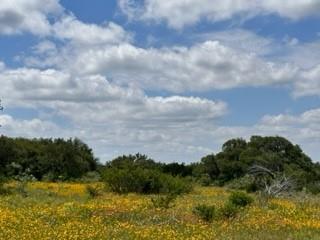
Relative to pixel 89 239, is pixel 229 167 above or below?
above

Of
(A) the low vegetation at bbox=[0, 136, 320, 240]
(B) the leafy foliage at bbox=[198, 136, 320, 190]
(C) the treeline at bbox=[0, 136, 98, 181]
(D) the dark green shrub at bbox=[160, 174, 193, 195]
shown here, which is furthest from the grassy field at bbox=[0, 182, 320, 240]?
(B) the leafy foliage at bbox=[198, 136, 320, 190]

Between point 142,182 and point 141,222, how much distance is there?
13.5 m

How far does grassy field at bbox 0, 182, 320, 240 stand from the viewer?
15148 millimetres

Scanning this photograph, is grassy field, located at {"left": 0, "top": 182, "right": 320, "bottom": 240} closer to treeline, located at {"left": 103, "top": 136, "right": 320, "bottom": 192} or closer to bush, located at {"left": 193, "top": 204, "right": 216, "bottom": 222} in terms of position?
bush, located at {"left": 193, "top": 204, "right": 216, "bottom": 222}

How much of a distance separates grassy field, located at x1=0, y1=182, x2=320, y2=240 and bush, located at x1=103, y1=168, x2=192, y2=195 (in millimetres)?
6947

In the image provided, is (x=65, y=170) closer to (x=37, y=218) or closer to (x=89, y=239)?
(x=37, y=218)

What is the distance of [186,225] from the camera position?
17000 mm

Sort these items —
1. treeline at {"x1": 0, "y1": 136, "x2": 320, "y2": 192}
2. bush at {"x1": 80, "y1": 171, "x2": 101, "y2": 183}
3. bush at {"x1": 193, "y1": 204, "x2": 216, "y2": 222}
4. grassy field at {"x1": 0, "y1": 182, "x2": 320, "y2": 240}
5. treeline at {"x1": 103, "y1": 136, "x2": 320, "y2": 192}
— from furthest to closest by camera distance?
treeline at {"x1": 103, "y1": 136, "x2": 320, "y2": 192} < treeline at {"x1": 0, "y1": 136, "x2": 320, "y2": 192} < bush at {"x1": 80, "y1": 171, "x2": 101, "y2": 183} < bush at {"x1": 193, "y1": 204, "x2": 216, "y2": 222} < grassy field at {"x1": 0, "y1": 182, "x2": 320, "y2": 240}

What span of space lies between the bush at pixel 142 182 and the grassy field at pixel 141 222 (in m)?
6.95

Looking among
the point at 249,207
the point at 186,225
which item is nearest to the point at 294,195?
the point at 249,207

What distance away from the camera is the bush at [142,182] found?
30609mm

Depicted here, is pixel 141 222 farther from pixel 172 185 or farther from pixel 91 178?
pixel 91 178

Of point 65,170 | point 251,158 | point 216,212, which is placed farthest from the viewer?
point 251,158

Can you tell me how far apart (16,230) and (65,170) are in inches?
1547
